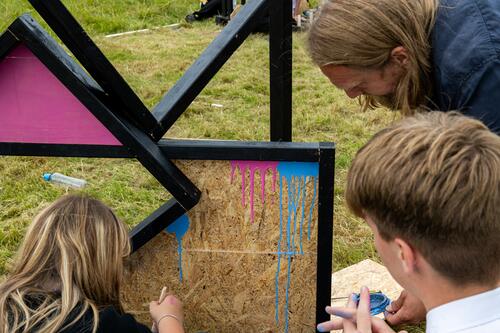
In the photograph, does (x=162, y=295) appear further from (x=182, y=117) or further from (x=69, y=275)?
(x=182, y=117)

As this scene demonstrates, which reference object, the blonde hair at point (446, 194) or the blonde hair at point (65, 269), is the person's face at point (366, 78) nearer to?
the blonde hair at point (446, 194)

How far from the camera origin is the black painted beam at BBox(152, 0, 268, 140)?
1.93 meters

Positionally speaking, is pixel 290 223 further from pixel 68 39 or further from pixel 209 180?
pixel 68 39

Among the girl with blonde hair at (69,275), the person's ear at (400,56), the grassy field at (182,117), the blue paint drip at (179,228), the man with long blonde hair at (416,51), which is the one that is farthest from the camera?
the grassy field at (182,117)

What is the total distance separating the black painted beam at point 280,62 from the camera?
1.92 metres

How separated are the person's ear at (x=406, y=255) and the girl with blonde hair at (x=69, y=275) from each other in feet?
2.38

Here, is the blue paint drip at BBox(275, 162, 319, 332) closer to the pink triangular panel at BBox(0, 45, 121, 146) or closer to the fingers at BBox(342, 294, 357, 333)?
the fingers at BBox(342, 294, 357, 333)

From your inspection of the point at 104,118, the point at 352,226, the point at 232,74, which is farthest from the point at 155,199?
the point at 232,74

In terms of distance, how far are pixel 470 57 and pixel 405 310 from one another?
116 centimetres

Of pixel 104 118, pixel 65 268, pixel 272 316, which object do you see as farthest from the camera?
pixel 272 316

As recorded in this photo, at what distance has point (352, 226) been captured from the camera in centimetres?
344

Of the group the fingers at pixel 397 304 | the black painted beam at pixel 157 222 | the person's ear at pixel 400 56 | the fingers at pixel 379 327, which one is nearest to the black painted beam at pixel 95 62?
the black painted beam at pixel 157 222

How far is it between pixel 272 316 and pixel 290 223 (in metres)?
0.38

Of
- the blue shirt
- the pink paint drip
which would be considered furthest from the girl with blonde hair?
the blue shirt
